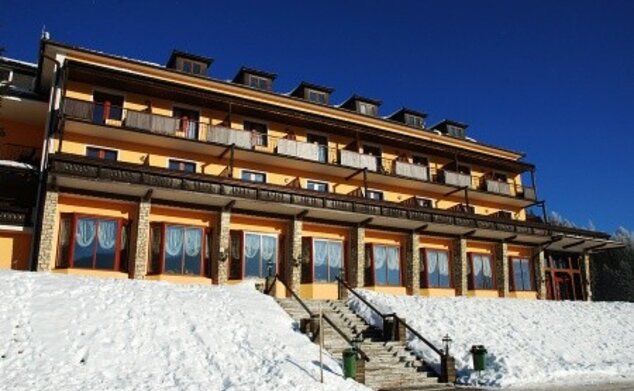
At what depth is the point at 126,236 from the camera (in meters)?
24.5

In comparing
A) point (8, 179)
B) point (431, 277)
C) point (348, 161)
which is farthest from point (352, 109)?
point (8, 179)

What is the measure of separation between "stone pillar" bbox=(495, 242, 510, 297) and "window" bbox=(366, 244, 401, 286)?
8.21 meters

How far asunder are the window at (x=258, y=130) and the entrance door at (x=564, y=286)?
24.6 meters

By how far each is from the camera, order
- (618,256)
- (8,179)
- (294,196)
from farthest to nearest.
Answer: (618,256), (294,196), (8,179)

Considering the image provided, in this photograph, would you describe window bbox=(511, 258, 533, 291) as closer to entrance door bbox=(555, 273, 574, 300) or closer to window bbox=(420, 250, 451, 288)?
entrance door bbox=(555, 273, 574, 300)

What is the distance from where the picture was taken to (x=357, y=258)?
96.6 feet

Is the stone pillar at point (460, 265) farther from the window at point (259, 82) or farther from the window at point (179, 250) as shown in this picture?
the window at point (179, 250)

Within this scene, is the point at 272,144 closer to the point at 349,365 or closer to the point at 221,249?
the point at 221,249

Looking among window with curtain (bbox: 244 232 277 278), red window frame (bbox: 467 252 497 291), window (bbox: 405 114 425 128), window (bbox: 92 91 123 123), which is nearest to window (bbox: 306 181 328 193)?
window with curtain (bbox: 244 232 277 278)

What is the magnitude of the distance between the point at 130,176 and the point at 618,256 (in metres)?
50.0

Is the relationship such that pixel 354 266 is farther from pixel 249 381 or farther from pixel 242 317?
pixel 249 381

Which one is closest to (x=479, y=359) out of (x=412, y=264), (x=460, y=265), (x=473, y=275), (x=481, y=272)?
(x=412, y=264)

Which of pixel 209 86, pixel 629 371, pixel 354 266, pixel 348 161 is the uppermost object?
pixel 209 86

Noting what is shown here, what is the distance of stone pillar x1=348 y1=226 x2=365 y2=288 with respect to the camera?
95.6ft
